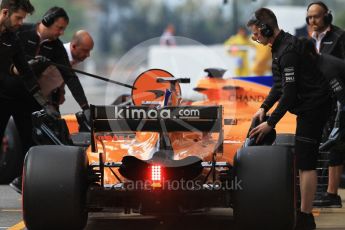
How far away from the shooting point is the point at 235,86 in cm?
1141

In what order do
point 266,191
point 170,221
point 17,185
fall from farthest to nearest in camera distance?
point 17,185 < point 170,221 < point 266,191

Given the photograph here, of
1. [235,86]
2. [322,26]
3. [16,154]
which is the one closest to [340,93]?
[322,26]

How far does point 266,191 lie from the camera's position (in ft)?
23.7

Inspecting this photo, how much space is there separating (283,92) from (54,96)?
10.9 ft

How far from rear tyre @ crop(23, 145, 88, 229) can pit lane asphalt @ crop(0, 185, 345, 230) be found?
3.98 feet

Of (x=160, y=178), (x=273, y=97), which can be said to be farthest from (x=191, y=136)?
(x=160, y=178)

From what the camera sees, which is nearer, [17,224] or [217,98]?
[17,224]

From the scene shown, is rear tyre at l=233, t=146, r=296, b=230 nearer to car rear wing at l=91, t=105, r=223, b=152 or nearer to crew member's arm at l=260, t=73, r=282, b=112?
car rear wing at l=91, t=105, r=223, b=152

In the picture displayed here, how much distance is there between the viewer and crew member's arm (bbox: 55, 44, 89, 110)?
32.0 feet

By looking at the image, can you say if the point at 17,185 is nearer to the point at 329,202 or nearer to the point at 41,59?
the point at 41,59

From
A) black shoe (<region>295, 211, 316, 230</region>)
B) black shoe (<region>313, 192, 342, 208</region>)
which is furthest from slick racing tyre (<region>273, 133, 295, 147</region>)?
black shoe (<region>295, 211, 316, 230</region>)

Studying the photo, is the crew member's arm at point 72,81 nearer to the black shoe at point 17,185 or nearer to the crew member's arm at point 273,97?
the black shoe at point 17,185

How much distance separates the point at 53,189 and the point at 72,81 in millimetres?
2874

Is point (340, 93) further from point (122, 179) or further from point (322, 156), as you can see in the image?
point (122, 179)
